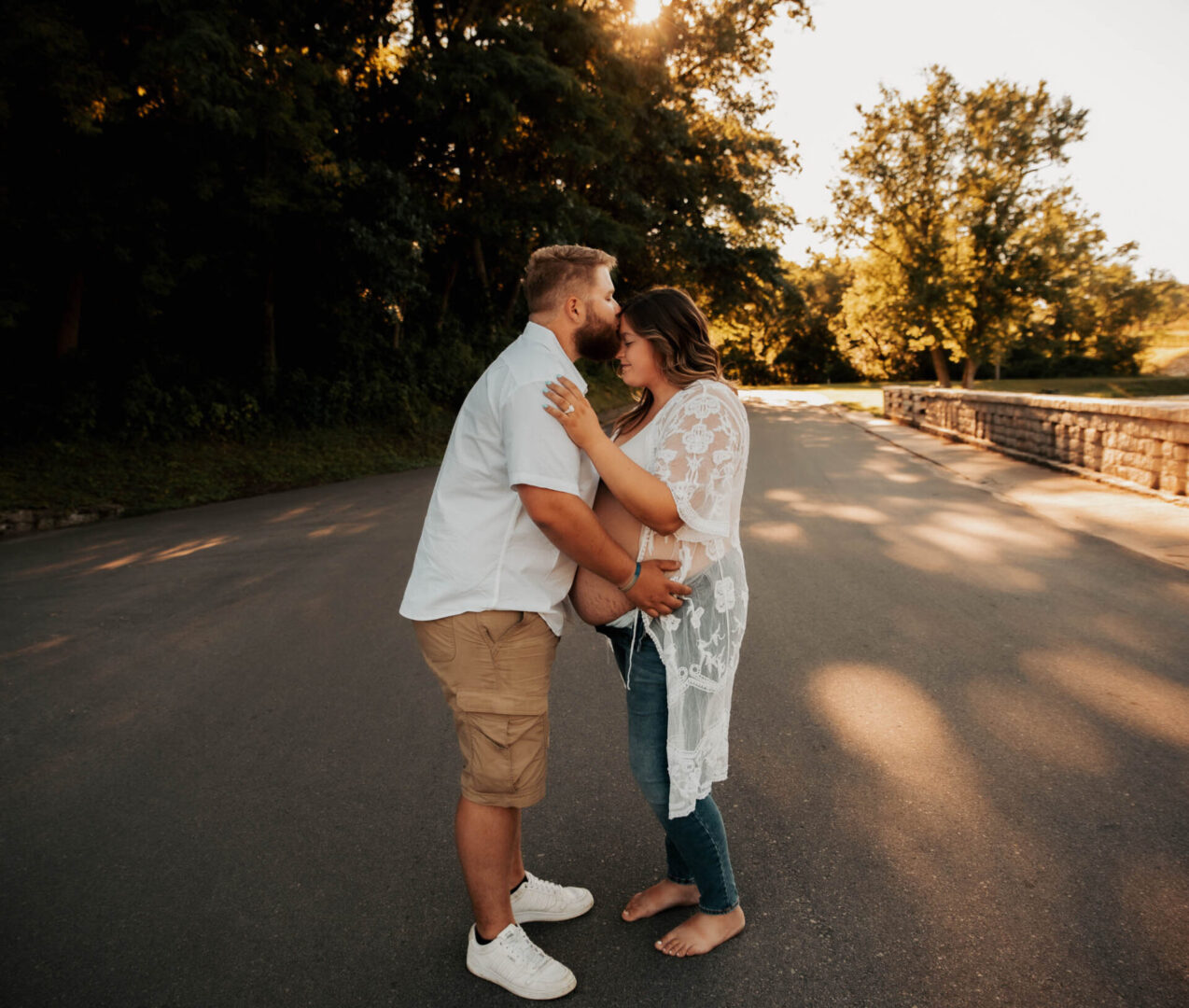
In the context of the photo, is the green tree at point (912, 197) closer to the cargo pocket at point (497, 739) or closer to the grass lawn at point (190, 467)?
the grass lawn at point (190, 467)

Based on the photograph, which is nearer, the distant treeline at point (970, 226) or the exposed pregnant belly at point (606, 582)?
the exposed pregnant belly at point (606, 582)

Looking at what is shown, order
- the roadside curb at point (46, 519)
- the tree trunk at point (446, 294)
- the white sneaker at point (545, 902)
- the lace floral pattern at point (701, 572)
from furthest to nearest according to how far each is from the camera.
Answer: the tree trunk at point (446, 294)
the roadside curb at point (46, 519)
the white sneaker at point (545, 902)
the lace floral pattern at point (701, 572)

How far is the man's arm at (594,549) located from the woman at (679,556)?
4 centimetres

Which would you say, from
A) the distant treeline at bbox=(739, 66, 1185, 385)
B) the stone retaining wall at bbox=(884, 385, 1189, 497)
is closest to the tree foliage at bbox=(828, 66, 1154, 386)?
the distant treeline at bbox=(739, 66, 1185, 385)

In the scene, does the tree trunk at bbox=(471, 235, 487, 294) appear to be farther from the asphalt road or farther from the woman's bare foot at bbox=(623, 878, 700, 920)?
the woman's bare foot at bbox=(623, 878, 700, 920)

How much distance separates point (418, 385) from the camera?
63.3ft

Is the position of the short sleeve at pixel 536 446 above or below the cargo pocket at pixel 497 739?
above

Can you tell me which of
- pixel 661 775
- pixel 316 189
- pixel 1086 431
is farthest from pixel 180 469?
pixel 1086 431

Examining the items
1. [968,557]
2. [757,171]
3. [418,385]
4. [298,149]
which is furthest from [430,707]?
[757,171]

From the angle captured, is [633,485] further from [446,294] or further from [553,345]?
[446,294]

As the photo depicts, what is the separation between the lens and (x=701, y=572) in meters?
2.34

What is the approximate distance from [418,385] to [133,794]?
16.4m

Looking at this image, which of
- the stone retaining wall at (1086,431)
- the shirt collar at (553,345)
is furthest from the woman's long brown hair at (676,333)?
the stone retaining wall at (1086,431)

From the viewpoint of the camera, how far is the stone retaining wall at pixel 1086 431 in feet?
30.6
